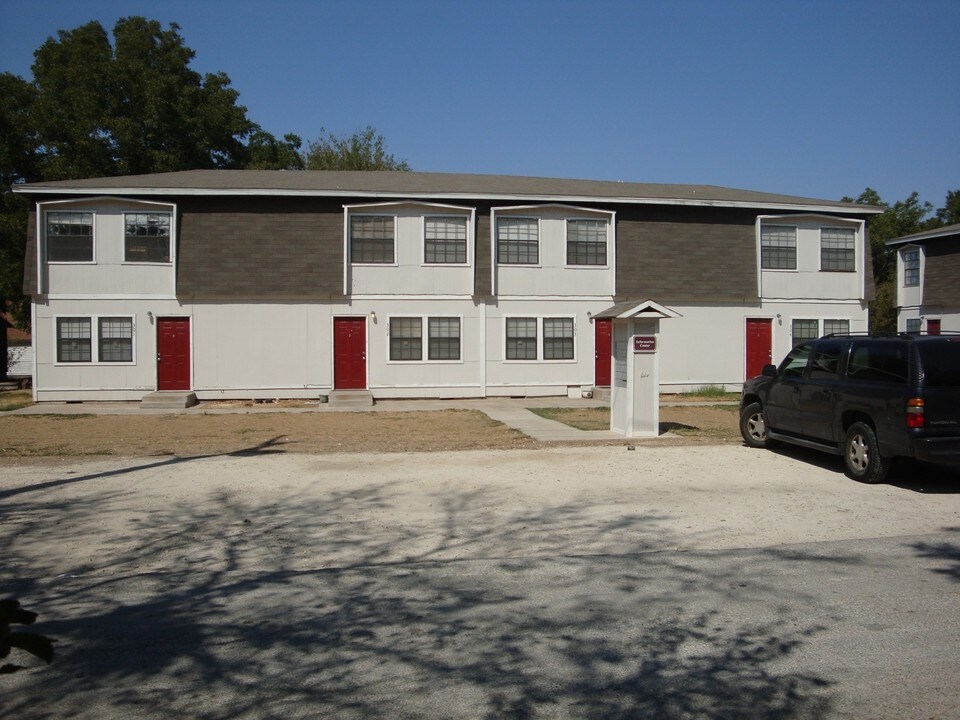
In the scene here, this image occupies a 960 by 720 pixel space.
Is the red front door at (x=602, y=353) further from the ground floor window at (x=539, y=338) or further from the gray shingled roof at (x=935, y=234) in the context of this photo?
the gray shingled roof at (x=935, y=234)

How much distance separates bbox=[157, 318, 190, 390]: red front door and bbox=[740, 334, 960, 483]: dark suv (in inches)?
661

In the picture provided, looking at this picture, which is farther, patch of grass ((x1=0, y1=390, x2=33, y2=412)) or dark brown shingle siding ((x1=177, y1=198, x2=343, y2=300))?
dark brown shingle siding ((x1=177, y1=198, x2=343, y2=300))

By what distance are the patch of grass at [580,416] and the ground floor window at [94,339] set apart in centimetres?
1178

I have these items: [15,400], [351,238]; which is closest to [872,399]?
[351,238]

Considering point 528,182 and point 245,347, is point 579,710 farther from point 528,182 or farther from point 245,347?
point 528,182

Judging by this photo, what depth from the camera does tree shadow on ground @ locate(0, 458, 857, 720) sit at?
4363 millimetres

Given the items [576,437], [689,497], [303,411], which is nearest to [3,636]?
[689,497]

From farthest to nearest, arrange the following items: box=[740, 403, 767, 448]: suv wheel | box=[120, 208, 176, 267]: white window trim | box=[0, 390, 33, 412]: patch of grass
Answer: box=[120, 208, 176, 267]: white window trim < box=[0, 390, 33, 412]: patch of grass < box=[740, 403, 767, 448]: suv wheel

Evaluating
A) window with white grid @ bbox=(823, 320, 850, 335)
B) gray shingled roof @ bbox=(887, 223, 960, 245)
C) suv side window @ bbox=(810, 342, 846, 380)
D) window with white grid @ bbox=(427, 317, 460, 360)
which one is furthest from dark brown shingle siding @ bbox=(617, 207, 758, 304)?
suv side window @ bbox=(810, 342, 846, 380)

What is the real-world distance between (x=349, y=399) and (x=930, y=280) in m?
24.3

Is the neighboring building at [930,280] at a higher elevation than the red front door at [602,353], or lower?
higher

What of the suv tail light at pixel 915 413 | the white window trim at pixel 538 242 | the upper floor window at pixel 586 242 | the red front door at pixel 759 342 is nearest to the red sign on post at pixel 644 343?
the suv tail light at pixel 915 413

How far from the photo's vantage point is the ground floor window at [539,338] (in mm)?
24984

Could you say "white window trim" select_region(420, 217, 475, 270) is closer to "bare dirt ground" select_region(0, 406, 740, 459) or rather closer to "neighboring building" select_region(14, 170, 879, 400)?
"neighboring building" select_region(14, 170, 879, 400)
